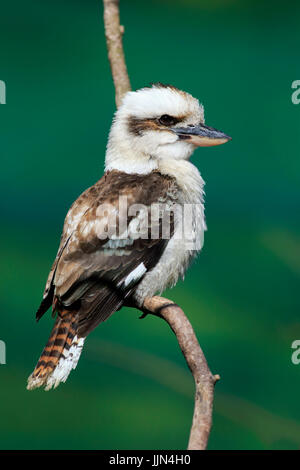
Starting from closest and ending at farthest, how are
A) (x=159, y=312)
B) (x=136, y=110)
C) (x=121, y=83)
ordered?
(x=159, y=312) → (x=136, y=110) → (x=121, y=83)

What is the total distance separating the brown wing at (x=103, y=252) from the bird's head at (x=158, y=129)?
0.09 m

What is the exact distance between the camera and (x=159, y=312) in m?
1.47

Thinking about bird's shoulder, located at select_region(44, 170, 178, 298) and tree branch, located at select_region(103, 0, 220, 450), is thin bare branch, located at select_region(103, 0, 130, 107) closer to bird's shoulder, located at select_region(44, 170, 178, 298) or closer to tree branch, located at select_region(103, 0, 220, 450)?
tree branch, located at select_region(103, 0, 220, 450)

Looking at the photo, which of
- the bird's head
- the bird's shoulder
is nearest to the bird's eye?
the bird's head

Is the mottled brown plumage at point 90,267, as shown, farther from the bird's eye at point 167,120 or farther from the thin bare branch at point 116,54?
the thin bare branch at point 116,54

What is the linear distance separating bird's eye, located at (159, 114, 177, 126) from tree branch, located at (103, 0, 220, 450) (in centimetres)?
22

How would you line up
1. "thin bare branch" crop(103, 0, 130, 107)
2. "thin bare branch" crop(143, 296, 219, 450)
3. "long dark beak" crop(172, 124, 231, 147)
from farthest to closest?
"thin bare branch" crop(103, 0, 130, 107) < "long dark beak" crop(172, 124, 231, 147) < "thin bare branch" crop(143, 296, 219, 450)

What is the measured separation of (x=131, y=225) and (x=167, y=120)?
1.04 feet

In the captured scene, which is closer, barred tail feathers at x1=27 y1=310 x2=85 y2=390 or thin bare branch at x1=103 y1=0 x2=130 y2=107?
barred tail feathers at x1=27 y1=310 x2=85 y2=390

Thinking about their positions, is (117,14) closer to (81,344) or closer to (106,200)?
(106,200)

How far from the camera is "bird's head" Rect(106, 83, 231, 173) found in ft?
5.45

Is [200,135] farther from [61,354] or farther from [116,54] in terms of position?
[61,354]

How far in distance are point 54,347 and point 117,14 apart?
1015mm
